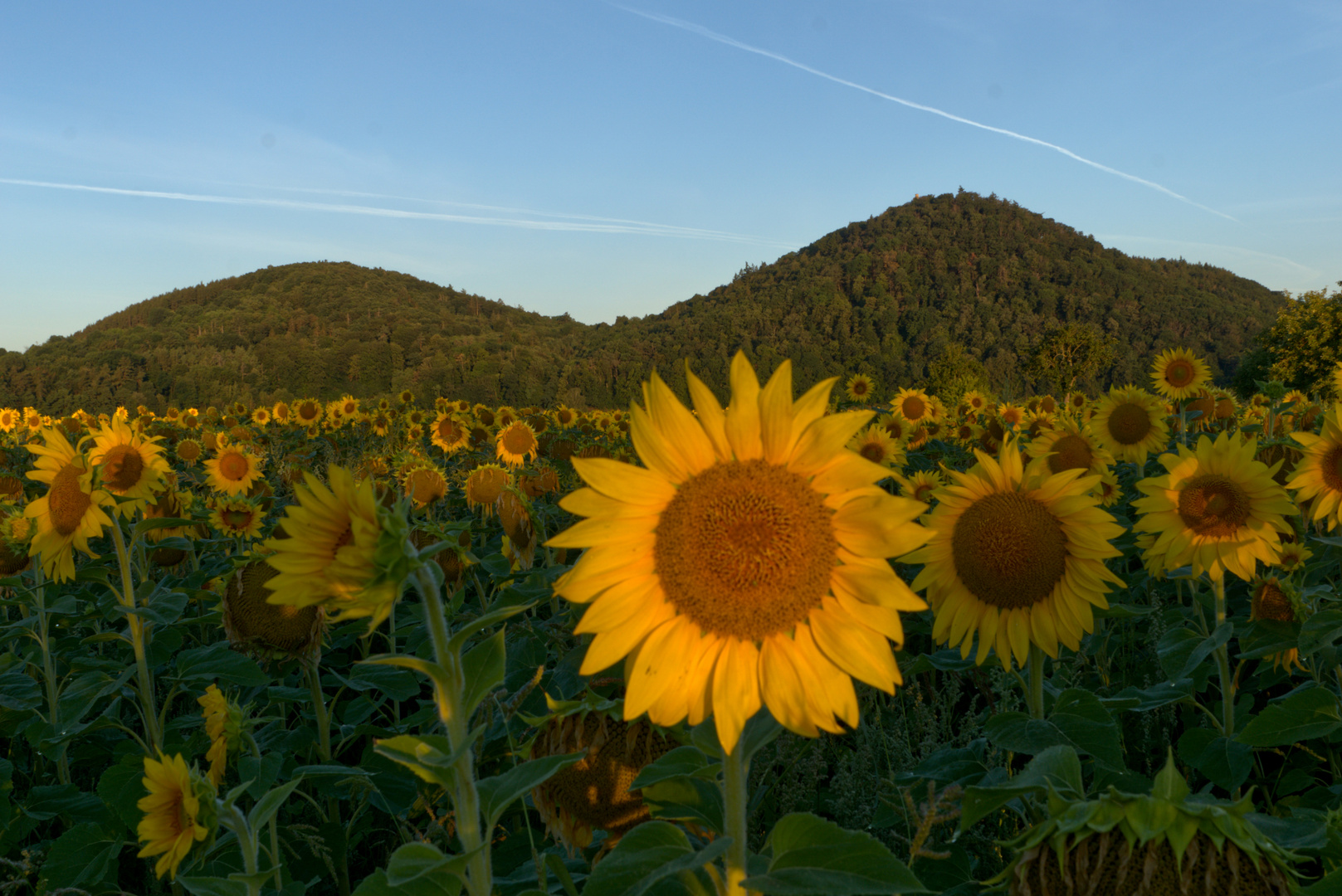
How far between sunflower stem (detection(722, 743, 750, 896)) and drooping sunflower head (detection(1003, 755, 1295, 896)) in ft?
1.59

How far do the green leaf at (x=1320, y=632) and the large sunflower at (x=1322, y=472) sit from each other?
1156 mm

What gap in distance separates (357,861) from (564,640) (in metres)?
1.36

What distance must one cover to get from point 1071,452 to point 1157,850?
505cm

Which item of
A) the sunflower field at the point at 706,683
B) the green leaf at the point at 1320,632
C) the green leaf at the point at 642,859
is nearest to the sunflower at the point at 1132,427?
the sunflower field at the point at 706,683

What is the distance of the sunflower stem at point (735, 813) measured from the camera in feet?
4.35

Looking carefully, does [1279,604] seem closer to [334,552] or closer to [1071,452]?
[1071,452]

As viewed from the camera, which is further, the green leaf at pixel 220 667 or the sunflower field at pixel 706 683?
the green leaf at pixel 220 667

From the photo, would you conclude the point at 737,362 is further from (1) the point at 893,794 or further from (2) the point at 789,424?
(1) the point at 893,794

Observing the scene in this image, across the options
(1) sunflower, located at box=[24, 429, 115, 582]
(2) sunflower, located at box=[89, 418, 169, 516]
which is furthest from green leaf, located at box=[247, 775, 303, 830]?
(2) sunflower, located at box=[89, 418, 169, 516]

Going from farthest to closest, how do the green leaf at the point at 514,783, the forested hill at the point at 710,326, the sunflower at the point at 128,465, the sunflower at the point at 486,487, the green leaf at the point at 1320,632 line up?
1. the forested hill at the point at 710,326
2. the sunflower at the point at 486,487
3. the sunflower at the point at 128,465
4. the green leaf at the point at 1320,632
5. the green leaf at the point at 514,783

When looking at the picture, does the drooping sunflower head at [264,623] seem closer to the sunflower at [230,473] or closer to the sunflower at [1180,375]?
the sunflower at [230,473]

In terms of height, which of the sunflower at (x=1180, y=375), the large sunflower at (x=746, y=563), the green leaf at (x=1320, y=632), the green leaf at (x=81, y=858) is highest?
the sunflower at (x=1180, y=375)

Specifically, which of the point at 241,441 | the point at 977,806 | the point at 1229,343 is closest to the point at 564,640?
the point at 977,806

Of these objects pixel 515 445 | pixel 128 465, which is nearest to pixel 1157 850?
pixel 128 465
